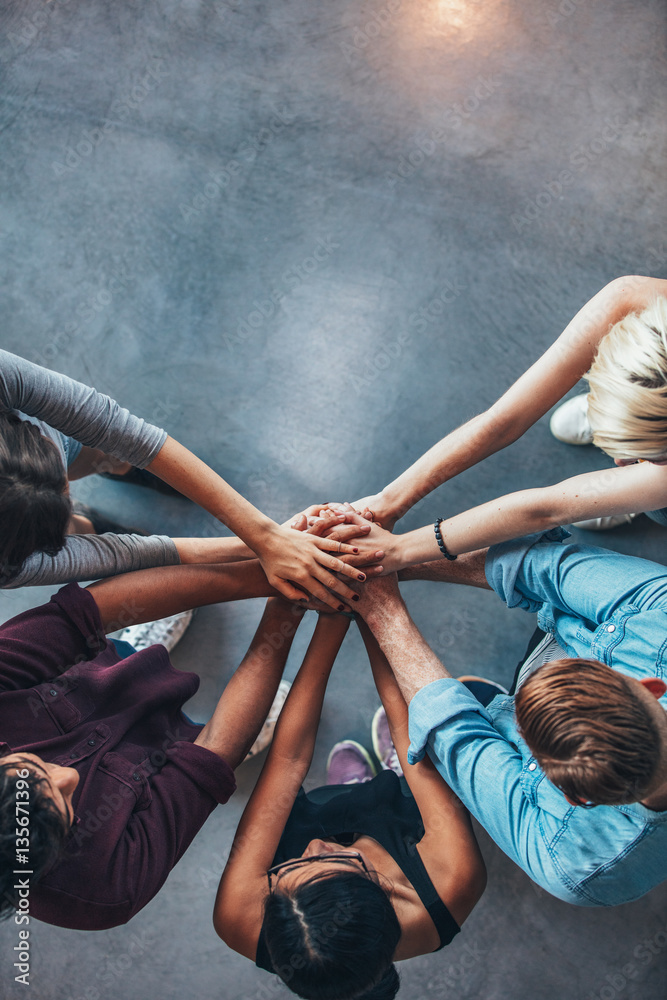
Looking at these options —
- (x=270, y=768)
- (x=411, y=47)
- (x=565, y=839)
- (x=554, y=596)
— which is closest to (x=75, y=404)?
(x=270, y=768)

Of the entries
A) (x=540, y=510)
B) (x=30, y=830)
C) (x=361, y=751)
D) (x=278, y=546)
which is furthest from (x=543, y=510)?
(x=30, y=830)

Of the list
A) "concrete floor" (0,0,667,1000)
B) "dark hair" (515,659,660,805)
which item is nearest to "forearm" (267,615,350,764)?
"concrete floor" (0,0,667,1000)

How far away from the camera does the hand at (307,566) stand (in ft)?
5.84

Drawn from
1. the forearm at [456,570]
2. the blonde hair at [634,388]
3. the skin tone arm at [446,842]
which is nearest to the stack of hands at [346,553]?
the forearm at [456,570]

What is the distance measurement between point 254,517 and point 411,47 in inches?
85.2

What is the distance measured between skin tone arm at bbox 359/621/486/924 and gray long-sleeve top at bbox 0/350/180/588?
0.94 meters

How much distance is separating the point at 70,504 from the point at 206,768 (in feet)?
2.45

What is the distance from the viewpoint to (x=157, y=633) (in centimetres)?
217

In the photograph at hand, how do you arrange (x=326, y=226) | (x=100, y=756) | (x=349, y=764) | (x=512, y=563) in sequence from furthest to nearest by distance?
(x=326, y=226), (x=349, y=764), (x=512, y=563), (x=100, y=756)

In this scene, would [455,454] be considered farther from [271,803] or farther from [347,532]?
[271,803]

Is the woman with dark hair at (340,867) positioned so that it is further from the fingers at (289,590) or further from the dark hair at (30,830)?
the dark hair at (30,830)

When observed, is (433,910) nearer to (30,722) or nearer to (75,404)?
(30,722)

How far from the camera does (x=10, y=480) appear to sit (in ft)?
4.26

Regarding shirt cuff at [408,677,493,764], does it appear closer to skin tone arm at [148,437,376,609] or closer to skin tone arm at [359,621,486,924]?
skin tone arm at [359,621,486,924]
